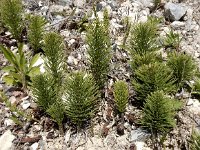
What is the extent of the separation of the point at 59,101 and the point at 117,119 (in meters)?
0.59

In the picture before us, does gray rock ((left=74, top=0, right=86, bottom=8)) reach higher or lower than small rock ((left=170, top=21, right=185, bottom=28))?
higher

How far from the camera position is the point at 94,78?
3.65 metres

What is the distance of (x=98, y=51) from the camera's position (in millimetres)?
3471

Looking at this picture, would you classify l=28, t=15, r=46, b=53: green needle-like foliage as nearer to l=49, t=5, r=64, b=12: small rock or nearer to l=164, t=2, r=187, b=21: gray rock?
l=49, t=5, r=64, b=12: small rock

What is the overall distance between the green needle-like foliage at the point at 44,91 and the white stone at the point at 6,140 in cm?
40

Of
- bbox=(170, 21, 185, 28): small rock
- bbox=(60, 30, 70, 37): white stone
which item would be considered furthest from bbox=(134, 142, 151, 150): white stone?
bbox=(170, 21, 185, 28): small rock

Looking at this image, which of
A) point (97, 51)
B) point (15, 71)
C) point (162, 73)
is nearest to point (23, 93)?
point (15, 71)

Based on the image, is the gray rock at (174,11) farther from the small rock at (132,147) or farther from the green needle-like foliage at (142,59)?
the small rock at (132,147)

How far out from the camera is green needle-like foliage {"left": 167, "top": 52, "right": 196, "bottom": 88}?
3.60 meters

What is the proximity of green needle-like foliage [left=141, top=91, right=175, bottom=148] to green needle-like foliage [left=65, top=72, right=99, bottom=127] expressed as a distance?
49 centimetres

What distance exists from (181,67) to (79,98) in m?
1.11

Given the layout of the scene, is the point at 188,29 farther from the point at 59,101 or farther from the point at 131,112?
the point at 59,101

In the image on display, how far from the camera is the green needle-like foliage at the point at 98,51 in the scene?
339 centimetres

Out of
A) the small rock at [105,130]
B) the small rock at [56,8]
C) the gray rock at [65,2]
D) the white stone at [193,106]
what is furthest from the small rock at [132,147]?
the gray rock at [65,2]
